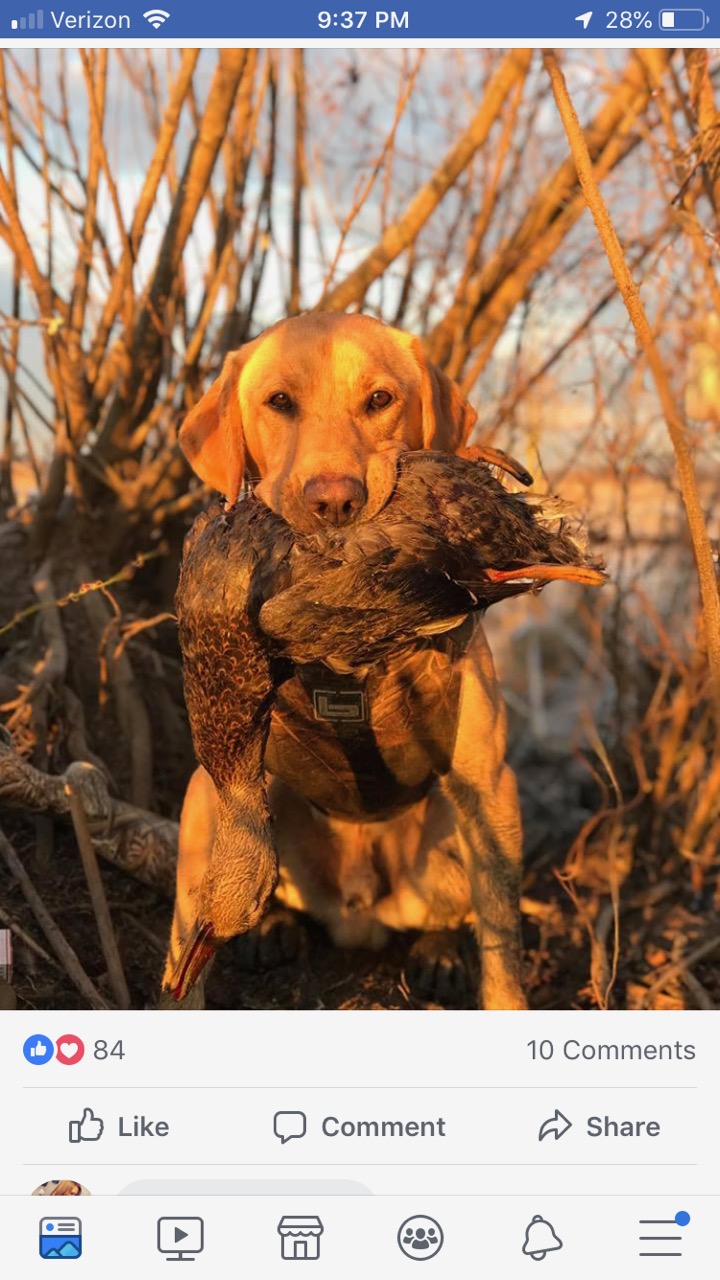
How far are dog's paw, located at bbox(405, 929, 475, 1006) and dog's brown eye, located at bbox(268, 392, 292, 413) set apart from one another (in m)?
1.75

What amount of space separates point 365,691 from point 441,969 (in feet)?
3.86

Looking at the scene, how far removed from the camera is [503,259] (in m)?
4.64

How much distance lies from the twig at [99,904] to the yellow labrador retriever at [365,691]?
0.57 feet

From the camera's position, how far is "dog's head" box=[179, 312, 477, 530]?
324 centimetres

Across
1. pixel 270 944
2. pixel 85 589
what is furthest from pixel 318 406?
pixel 270 944

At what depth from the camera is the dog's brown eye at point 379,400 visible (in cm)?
342
